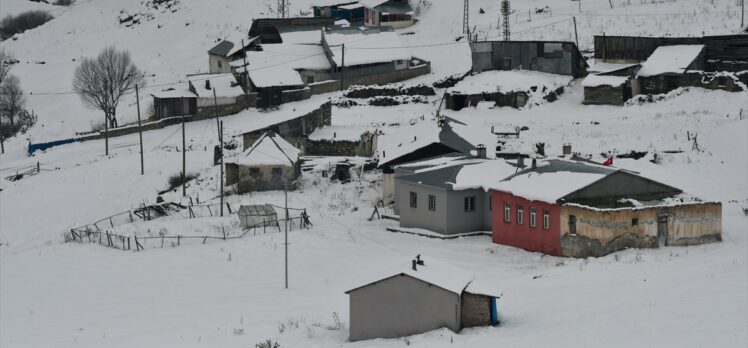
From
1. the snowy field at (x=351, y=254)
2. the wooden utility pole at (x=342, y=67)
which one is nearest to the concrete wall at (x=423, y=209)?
the snowy field at (x=351, y=254)

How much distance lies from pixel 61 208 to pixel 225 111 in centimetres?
1677

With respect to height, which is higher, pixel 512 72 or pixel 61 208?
pixel 512 72

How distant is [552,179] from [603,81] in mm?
20873

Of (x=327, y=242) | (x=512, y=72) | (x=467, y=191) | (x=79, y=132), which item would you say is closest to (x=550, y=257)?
(x=467, y=191)

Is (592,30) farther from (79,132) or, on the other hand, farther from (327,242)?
(327,242)

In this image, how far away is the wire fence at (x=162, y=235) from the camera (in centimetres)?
4168

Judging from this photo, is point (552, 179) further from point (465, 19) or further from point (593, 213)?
point (465, 19)

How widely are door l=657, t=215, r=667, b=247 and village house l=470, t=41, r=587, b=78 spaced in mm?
27567

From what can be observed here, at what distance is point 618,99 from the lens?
57781 millimetres

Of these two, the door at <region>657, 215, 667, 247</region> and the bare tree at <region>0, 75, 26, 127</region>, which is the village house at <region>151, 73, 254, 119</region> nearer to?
the bare tree at <region>0, 75, 26, 127</region>

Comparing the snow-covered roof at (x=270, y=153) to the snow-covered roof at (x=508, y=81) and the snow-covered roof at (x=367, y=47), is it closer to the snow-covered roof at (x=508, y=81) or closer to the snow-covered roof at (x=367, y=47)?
the snow-covered roof at (x=508, y=81)

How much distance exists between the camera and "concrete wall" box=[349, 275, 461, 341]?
28.2 m

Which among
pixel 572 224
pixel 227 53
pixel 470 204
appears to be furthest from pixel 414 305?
pixel 227 53

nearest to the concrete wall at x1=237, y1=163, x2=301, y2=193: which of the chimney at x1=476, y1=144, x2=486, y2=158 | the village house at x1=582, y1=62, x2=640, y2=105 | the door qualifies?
the chimney at x1=476, y1=144, x2=486, y2=158
